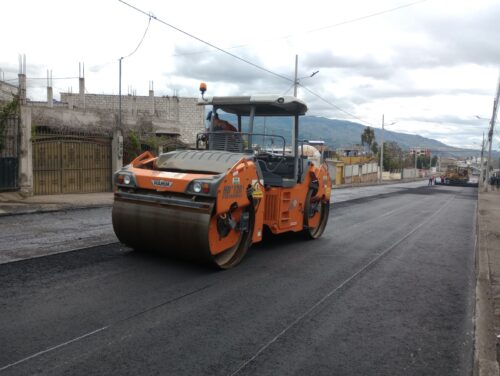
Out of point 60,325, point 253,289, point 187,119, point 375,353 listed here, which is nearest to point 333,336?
point 375,353

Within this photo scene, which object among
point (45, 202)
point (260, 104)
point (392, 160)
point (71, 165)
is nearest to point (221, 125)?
point (260, 104)

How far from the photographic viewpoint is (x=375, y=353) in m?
4.31

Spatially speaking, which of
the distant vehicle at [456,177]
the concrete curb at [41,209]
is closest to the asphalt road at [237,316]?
the concrete curb at [41,209]

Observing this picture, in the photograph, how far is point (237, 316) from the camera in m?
5.00

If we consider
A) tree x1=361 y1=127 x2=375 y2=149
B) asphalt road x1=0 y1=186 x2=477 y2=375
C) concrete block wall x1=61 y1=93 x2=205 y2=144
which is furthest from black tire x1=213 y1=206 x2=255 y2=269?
tree x1=361 y1=127 x2=375 y2=149

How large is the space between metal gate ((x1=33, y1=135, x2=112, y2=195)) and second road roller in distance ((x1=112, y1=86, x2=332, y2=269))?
895 cm

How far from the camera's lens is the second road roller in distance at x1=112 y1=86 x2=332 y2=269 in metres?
6.28

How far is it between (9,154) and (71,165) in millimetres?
2705

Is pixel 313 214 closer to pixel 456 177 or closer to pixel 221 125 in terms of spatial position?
pixel 221 125

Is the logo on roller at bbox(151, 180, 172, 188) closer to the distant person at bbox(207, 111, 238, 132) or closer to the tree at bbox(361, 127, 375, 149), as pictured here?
the distant person at bbox(207, 111, 238, 132)

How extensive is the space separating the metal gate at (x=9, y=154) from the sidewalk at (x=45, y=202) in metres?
0.35

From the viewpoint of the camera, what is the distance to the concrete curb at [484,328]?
13.6 ft

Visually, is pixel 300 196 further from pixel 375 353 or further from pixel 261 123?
pixel 375 353

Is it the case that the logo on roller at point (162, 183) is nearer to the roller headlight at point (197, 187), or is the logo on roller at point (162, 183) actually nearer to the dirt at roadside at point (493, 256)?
the roller headlight at point (197, 187)
